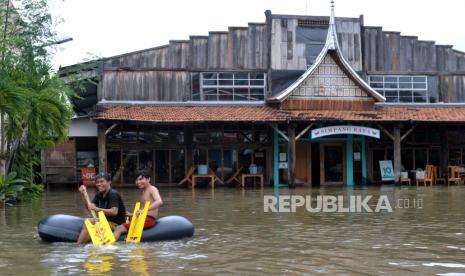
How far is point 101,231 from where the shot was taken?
35.6ft

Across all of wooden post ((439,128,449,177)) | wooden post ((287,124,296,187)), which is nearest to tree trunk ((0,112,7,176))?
wooden post ((287,124,296,187))

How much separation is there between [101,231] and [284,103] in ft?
60.1

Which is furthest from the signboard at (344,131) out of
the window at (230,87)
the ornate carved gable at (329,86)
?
the window at (230,87)

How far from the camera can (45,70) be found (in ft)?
Answer: 69.2

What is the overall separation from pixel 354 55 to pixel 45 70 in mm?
14773

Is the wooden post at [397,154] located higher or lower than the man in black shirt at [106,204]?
higher

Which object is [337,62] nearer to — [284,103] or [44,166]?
[284,103]

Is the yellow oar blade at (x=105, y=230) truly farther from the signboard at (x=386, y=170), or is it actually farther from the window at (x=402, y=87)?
the window at (x=402, y=87)

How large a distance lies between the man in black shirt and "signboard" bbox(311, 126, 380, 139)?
16614 millimetres

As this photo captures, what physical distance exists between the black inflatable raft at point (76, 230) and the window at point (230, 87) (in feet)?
58.8

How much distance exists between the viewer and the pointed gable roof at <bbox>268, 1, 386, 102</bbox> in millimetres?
27969

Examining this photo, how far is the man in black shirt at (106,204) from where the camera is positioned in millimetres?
10992

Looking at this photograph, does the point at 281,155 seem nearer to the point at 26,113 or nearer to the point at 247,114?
the point at 247,114

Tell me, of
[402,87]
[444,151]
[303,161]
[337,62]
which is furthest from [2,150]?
[444,151]
